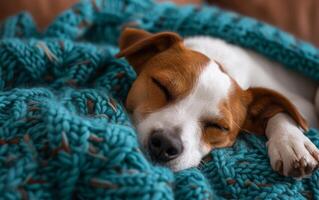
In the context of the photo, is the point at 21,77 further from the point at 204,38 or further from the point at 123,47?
the point at 204,38

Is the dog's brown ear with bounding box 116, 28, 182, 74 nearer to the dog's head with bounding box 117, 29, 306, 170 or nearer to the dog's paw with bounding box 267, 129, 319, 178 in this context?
the dog's head with bounding box 117, 29, 306, 170

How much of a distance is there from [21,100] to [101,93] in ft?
0.70

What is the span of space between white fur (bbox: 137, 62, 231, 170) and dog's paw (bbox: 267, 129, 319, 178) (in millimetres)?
187

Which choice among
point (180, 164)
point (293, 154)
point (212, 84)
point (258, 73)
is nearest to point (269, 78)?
point (258, 73)

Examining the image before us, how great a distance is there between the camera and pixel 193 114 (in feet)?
4.35

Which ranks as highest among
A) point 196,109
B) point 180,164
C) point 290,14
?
point 290,14

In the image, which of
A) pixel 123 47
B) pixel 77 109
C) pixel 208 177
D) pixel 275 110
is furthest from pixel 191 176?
pixel 123 47

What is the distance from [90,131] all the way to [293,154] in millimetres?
550

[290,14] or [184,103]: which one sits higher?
[290,14]

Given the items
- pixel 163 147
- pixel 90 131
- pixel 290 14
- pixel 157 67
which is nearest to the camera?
pixel 90 131

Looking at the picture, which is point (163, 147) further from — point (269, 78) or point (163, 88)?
point (269, 78)

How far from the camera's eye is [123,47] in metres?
1.52

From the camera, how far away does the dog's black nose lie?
1.19 m

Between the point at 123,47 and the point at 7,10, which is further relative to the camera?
the point at 7,10
